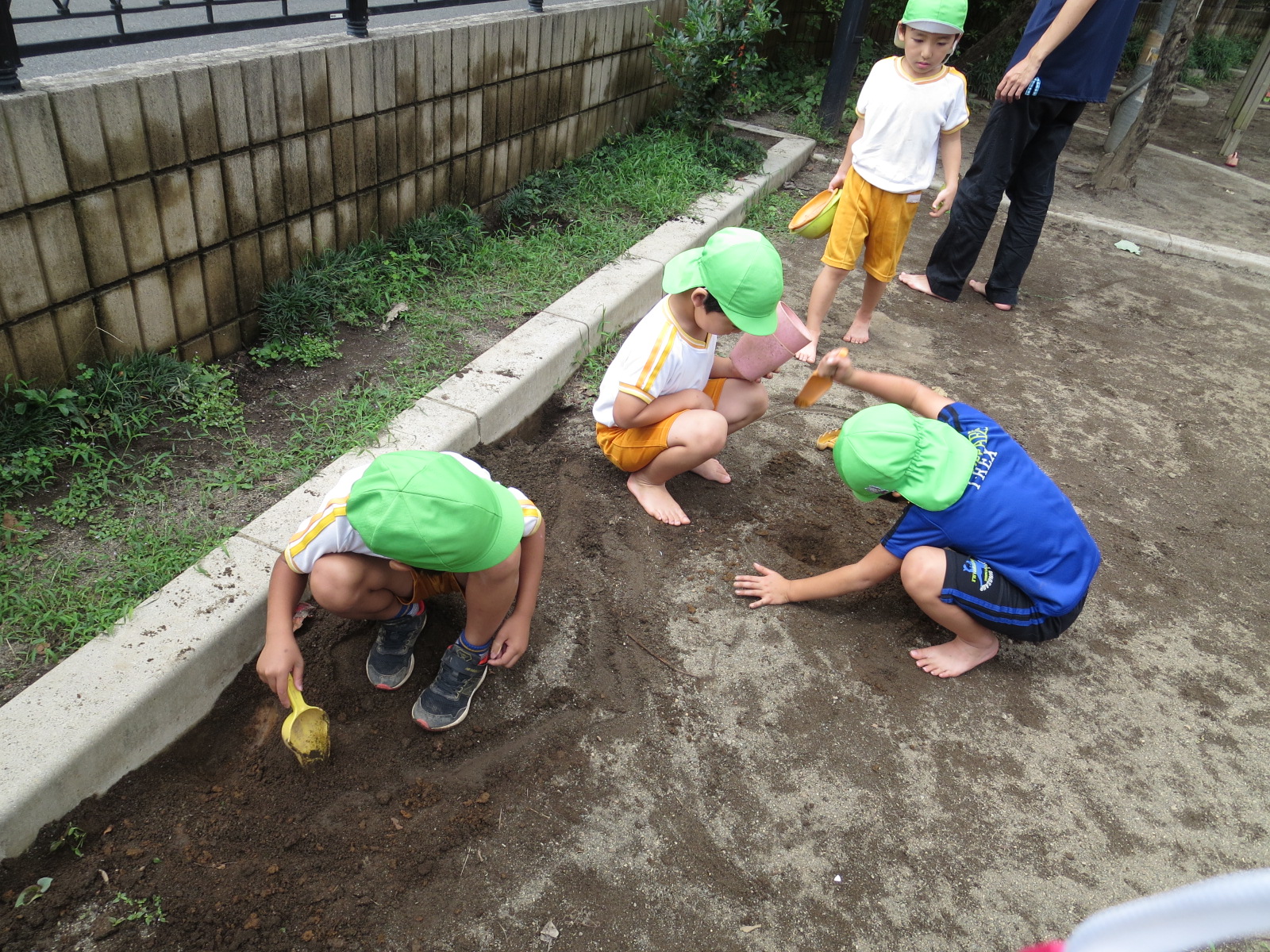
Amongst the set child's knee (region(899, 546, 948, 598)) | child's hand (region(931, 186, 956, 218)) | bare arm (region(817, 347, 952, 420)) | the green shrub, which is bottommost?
child's knee (region(899, 546, 948, 598))

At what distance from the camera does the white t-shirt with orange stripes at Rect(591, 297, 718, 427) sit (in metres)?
2.82

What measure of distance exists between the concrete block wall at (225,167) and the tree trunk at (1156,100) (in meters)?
4.46

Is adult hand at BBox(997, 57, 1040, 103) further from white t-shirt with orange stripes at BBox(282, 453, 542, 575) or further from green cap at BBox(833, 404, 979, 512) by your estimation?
white t-shirt with orange stripes at BBox(282, 453, 542, 575)

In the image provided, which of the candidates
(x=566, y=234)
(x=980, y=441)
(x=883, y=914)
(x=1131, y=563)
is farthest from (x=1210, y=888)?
(x=566, y=234)

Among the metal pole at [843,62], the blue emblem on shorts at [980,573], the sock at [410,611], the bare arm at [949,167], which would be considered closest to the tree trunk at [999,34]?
the metal pole at [843,62]

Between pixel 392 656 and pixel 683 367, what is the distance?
1.28m

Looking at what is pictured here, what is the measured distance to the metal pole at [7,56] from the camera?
2326 mm

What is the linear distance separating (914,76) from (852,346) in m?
1.23

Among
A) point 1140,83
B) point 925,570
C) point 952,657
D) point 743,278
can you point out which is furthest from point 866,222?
point 1140,83

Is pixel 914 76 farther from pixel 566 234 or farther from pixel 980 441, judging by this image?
pixel 980 441

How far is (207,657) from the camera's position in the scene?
2.11 metres

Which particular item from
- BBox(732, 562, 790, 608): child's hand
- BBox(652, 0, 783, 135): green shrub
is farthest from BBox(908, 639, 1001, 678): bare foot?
BBox(652, 0, 783, 135): green shrub

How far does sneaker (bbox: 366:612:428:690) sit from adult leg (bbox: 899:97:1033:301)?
3.81 metres

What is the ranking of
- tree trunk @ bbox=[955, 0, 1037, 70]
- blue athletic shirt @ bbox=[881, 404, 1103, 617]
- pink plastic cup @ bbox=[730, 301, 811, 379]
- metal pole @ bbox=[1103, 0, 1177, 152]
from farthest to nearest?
tree trunk @ bbox=[955, 0, 1037, 70]
metal pole @ bbox=[1103, 0, 1177, 152]
pink plastic cup @ bbox=[730, 301, 811, 379]
blue athletic shirt @ bbox=[881, 404, 1103, 617]
